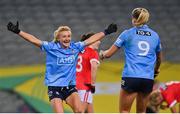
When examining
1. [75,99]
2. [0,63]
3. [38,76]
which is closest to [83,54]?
[75,99]

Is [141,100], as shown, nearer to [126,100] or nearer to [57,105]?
[126,100]

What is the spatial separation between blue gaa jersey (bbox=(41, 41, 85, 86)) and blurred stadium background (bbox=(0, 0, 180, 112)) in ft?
15.1

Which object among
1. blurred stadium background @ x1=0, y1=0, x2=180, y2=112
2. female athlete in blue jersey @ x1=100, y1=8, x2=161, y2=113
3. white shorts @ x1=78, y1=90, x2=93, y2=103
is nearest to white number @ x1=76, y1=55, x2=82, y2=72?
white shorts @ x1=78, y1=90, x2=93, y2=103

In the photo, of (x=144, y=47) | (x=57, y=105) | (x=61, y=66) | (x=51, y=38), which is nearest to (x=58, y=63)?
(x=61, y=66)

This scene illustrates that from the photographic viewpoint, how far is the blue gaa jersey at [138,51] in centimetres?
924

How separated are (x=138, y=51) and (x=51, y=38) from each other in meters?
7.41

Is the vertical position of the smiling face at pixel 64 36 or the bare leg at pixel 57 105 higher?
the smiling face at pixel 64 36

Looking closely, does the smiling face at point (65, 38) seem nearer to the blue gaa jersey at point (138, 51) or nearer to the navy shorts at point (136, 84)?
the blue gaa jersey at point (138, 51)

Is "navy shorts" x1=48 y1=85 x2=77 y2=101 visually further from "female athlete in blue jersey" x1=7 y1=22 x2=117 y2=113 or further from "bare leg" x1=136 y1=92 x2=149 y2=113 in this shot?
"bare leg" x1=136 y1=92 x2=149 y2=113

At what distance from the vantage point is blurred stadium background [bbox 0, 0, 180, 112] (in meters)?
14.7

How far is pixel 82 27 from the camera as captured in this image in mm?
17203

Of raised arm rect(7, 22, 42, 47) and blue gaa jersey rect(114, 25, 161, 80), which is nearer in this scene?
blue gaa jersey rect(114, 25, 161, 80)

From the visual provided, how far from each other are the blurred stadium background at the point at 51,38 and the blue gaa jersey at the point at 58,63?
4.62 meters

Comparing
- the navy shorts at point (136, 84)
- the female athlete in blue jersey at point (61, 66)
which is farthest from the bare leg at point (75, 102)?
the navy shorts at point (136, 84)
